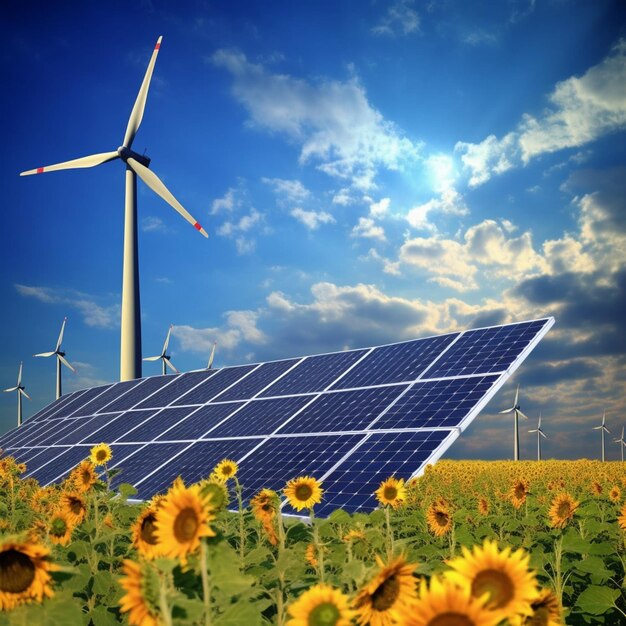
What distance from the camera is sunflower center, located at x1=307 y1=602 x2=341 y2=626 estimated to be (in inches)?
78.1

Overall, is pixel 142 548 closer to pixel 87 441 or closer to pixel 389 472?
pixel 389 472

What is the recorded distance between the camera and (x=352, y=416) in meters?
14.2

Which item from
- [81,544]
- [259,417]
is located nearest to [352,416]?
[259,417]

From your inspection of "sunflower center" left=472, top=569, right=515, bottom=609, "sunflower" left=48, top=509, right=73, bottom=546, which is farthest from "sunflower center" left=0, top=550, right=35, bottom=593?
"sunflower" left=48, top=509, right=73, bottom=546

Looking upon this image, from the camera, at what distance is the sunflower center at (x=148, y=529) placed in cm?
295

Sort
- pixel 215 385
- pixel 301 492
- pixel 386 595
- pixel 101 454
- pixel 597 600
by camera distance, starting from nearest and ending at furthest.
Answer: pixel 386 595, pixel 597 600, pixel 301 492, pixel 101 454, pixel 215 385

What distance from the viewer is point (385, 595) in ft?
6.51

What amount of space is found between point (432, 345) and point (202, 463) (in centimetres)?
717

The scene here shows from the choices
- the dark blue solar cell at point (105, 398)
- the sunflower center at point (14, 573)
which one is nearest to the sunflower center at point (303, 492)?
the sunflower center at point (14, 573)

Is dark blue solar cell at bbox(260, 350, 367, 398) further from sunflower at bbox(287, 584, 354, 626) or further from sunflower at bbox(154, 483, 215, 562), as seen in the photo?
sunflower at bbox(287, 584, 354, 626)

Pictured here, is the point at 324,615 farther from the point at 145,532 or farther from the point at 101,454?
the point at 101,454

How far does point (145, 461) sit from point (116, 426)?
649 cm

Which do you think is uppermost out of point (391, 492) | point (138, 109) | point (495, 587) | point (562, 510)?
point (138, 109)

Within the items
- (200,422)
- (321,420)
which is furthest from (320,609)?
(200,422)
